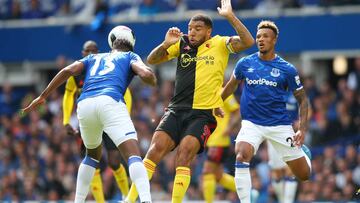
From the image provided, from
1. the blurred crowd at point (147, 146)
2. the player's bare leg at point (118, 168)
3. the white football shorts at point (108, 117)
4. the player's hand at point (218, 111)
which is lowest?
the blurred crowd at point (147, 146)

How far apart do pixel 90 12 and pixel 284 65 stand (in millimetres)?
16397

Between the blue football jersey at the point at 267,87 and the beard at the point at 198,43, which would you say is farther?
the blue football jersey at the point at 267,87

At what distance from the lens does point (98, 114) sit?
41.8 ft

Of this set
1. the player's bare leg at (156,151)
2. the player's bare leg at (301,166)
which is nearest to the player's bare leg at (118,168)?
the player's bare leg at (156,151)

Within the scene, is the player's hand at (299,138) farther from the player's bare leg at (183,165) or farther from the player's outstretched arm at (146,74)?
the player's outstretched arm at (146,74)

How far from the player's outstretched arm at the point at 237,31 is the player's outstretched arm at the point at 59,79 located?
6.82 ft

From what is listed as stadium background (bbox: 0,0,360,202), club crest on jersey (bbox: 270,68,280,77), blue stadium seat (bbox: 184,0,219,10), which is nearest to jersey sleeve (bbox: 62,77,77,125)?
club crest on jersey (bbox: 270,68,280,77)

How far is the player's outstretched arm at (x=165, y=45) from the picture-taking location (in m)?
13.7

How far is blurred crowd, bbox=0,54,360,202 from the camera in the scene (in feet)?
70.1

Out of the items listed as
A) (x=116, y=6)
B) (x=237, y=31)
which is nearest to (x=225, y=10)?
(x=237, y=31)

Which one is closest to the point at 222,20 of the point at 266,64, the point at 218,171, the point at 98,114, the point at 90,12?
the point at 90,12

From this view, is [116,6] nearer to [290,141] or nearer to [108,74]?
[290,141]

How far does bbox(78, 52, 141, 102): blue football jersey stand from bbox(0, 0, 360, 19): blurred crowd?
1325cm

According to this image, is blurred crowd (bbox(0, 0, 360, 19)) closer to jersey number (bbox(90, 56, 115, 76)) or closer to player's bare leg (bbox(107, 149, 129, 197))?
player's bare leg (bbox(107, 149, 129, 197))
